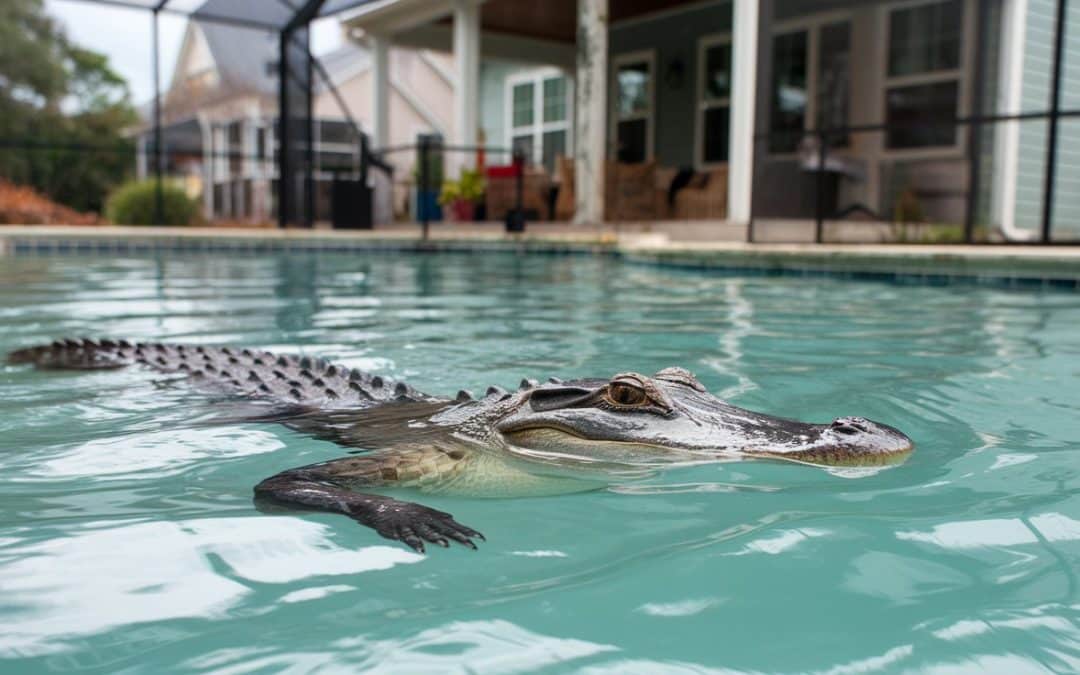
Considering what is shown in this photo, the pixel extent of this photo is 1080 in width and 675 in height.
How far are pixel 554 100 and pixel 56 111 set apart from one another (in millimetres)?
17867

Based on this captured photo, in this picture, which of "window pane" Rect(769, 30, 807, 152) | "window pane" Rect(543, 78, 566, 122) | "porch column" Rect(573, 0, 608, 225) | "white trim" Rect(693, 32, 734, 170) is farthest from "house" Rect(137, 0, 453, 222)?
"window pane" Rect(769, 30, 807, 152)

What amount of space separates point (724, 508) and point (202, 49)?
37.1 meters

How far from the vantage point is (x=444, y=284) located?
980 centimetres

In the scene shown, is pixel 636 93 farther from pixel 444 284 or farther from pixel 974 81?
pixel 444 284

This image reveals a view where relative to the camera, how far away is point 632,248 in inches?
505

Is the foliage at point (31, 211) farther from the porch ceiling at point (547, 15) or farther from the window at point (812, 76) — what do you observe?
the window at point (812, 76)

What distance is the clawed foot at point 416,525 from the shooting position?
2172 millimetres

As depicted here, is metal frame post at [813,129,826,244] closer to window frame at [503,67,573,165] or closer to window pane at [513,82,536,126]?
window frame at [503,67,573,165]

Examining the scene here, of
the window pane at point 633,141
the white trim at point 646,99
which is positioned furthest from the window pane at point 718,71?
the window pane at point 633,141

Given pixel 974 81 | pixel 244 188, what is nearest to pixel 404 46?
pixel 244 188

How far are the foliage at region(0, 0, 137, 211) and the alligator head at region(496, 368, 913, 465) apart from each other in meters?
24.0

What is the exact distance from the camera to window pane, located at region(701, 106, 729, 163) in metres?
18.1

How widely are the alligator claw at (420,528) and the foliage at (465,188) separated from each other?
15715 millimetres

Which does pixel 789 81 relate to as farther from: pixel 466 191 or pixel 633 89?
pixel 466 191
